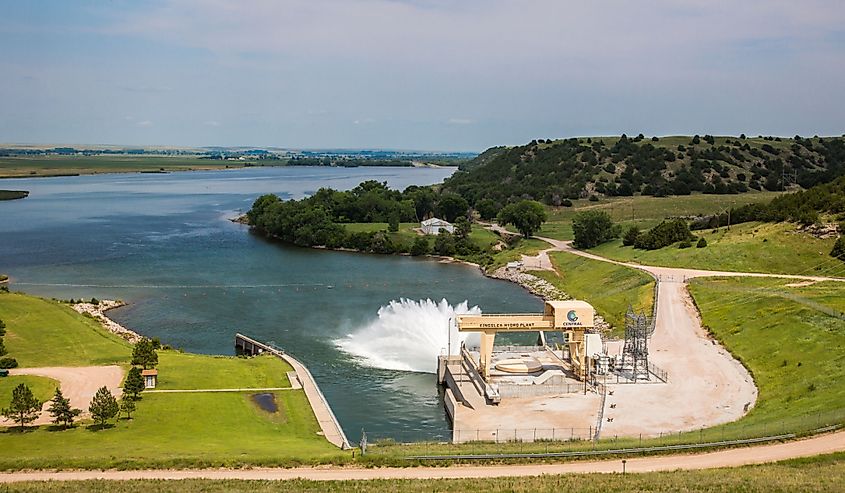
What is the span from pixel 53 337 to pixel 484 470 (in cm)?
4133

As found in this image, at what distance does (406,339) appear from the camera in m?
62.2

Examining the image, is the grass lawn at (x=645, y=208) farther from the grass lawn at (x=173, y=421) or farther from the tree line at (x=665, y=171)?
the grass lawn at (x=173, y=421)

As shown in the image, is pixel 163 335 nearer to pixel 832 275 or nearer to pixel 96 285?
pixel 96 285

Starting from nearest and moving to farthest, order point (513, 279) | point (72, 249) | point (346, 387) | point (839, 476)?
1. point (839, 476)
2. point (346, 387)
3. point (513, 279)
4. point (72, 249)

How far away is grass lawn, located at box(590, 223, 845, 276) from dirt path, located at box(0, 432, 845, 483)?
43.5 m

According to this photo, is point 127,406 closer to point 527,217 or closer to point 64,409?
point 64,409

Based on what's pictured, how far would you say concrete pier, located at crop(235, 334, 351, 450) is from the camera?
1531 inches

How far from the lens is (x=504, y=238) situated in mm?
127625

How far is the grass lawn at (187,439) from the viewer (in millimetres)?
31750

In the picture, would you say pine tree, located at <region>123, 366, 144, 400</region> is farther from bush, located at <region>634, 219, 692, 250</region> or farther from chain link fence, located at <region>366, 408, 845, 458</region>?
bush, located at <region>634, 219, 692, 250</region>

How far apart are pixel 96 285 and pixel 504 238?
6451 cm

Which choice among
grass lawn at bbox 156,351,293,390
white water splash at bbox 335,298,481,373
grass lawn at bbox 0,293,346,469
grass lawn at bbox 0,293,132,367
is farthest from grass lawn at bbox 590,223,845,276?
grass lawn at bbox 0,293,132,367

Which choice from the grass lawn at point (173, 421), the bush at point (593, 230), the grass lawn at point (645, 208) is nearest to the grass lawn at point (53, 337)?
the grass lawn at point (173, 421)

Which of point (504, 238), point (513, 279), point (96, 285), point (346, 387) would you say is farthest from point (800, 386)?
point (504, 238)
